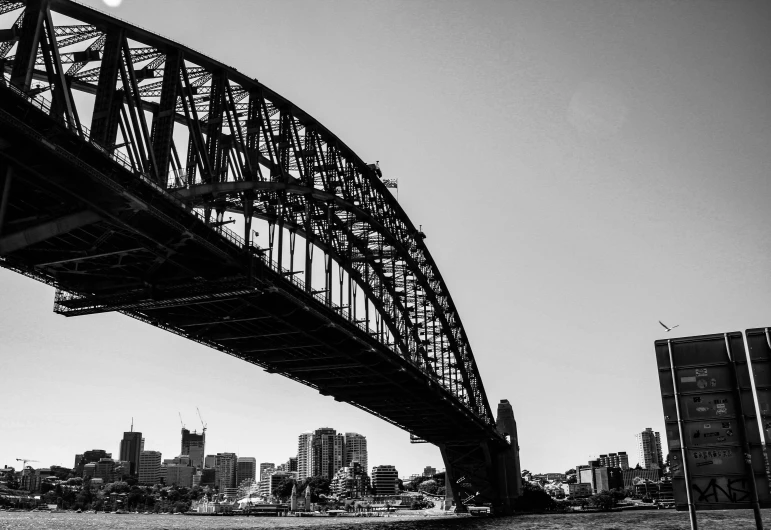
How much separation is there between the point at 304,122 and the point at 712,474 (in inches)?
2067

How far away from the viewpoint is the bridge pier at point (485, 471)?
12544 centimetres

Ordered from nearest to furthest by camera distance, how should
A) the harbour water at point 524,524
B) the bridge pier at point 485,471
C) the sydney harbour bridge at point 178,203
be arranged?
the sydney harbour bridge at point 178,203, the harbour water at point 524,524, the bridge pier at point 485,471

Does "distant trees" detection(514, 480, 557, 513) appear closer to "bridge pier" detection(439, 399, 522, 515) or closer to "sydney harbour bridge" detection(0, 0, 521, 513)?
"bridge pier" detection(439, 399, 522, 515)

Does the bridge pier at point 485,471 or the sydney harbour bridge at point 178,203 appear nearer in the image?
→ the sydney harbour bridge at point 178,203

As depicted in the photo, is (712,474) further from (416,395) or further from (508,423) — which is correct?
(508,423)

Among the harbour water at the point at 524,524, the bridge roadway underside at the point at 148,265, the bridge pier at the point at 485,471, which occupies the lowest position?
the harbour water at the point at 524,524

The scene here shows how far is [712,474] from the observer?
1055 cm

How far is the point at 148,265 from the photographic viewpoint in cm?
4394

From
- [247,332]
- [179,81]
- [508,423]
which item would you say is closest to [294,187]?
[247,332]

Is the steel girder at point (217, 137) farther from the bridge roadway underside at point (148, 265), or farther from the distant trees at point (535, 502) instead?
the distant trees at point (535, 502)

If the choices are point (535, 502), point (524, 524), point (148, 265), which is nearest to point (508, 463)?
point (524, 524)

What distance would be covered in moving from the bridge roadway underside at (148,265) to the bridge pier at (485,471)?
55.2 meters

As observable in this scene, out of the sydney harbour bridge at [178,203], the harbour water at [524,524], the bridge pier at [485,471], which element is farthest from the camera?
the bridge pier at [485,471]

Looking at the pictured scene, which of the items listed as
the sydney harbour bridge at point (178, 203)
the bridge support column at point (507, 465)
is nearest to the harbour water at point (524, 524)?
the bridge support column at point (507, 465)
